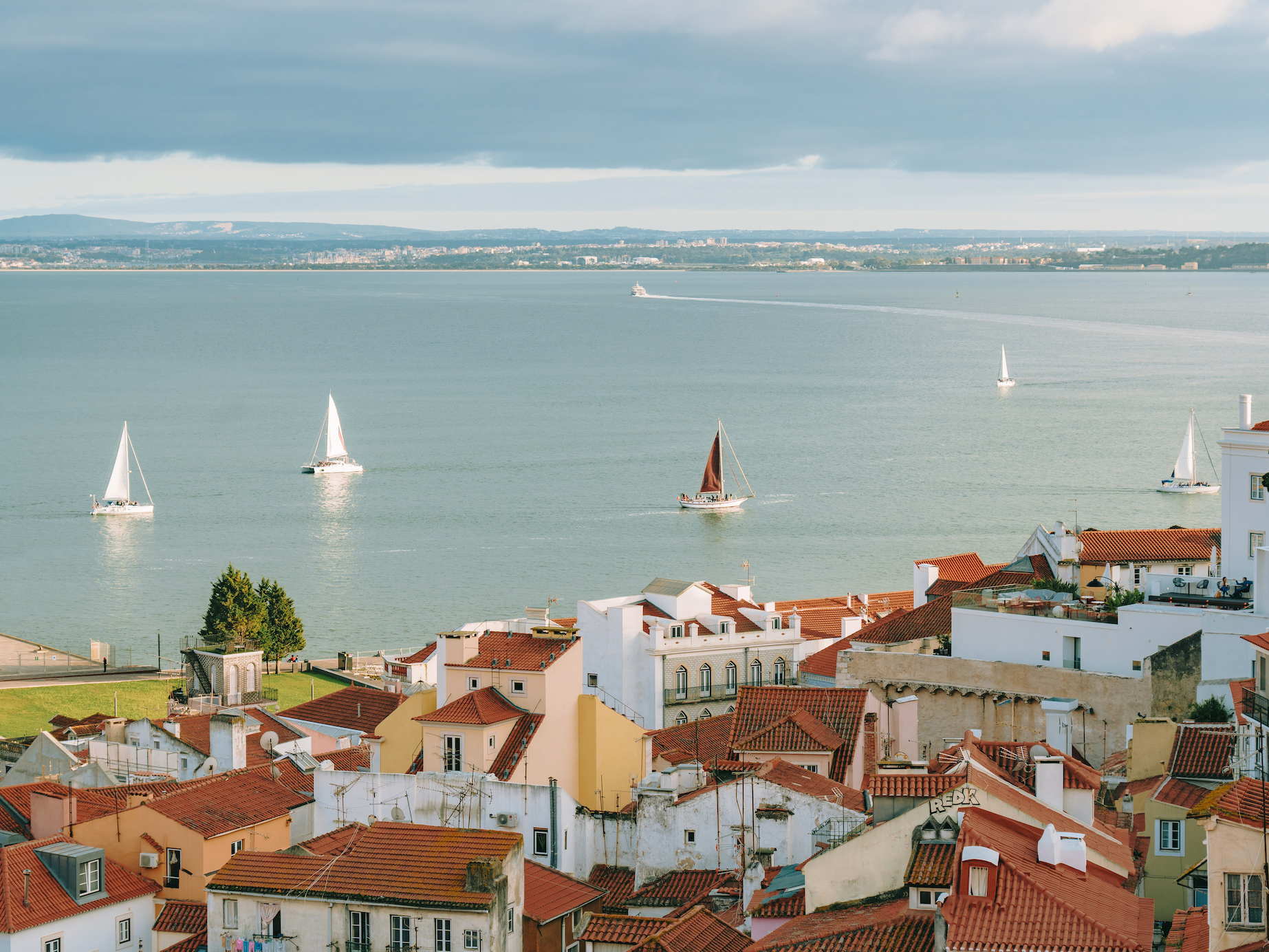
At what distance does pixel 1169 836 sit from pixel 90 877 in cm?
1234

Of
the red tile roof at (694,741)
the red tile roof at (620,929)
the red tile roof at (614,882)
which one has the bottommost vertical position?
the red tile roof at (694,741)

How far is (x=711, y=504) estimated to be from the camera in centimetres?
9731

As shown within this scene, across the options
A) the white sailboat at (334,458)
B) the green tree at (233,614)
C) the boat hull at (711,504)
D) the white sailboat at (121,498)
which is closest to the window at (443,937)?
the green tree at (233,614)

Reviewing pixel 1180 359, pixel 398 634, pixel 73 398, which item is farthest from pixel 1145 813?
pixel 1180 359

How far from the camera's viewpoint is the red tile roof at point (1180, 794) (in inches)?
765

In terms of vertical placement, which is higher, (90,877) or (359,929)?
(359,929)

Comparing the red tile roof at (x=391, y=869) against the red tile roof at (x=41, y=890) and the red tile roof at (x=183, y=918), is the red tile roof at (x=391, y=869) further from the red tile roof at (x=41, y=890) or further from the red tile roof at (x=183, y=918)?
the red tile roof at (x=41, y=890)

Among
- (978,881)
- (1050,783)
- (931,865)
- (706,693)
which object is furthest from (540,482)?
(978,881)

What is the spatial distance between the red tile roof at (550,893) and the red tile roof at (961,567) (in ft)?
82.8

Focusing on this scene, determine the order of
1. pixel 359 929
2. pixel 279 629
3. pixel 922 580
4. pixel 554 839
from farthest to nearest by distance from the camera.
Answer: pixel 279 629 → pixel 922 580 → pixel 554 839 → pixel 359 929

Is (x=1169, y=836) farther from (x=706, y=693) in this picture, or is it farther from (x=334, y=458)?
(x=334, y=458)

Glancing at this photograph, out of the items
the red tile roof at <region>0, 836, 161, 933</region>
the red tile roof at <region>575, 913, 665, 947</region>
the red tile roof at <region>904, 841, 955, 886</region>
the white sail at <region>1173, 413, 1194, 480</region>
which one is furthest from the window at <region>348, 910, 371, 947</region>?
the white sail at <region>1173, 413, 1194, 480</region>

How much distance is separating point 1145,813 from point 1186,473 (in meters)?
81.1

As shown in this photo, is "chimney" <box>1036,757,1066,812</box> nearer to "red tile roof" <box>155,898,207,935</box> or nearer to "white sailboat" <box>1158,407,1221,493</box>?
"red tile roof" <box>155,898,207,935</box>
